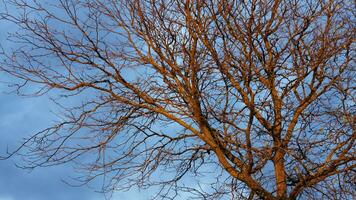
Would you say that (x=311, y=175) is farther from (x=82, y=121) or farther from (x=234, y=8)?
(x=82, y=121)

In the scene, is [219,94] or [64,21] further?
[64,21]

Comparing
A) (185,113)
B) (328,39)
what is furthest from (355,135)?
(185,113)

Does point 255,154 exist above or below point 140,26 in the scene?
below

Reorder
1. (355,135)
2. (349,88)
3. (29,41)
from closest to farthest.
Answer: (355,135), (349,88), (29,41)

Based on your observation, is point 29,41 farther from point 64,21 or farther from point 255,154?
point 255,154

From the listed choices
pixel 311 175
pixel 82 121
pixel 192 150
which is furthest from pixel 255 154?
pixel 82 121

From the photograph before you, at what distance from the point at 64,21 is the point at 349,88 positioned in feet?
13.5

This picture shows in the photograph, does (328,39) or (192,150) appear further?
(192,150)

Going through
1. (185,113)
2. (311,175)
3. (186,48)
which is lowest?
(311,175)

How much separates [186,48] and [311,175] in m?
2.38

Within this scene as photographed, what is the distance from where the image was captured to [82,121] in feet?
32.4

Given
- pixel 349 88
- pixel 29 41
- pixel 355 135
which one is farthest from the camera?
pixel 29 41

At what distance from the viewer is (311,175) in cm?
878

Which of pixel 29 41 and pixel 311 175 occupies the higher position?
pixel 29 41
